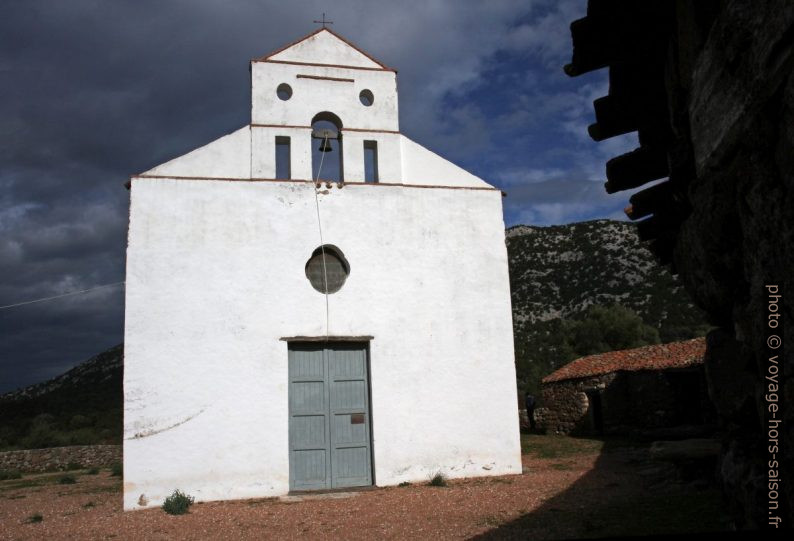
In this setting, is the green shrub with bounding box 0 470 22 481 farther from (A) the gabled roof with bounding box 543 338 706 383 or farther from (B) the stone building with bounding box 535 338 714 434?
(A) the gabled roof with bounding box 543 338 706 383

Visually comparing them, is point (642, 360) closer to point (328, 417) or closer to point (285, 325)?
point (328, 417)

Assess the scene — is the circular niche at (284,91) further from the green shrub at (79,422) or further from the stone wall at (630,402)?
the green shrub at (79,422)

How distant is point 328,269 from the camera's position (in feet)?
36.5

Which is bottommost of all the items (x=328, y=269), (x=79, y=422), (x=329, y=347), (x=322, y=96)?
(x=79, y=422)

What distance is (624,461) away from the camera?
12500mm

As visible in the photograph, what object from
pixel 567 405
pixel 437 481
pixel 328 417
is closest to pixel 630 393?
pixel 567 405

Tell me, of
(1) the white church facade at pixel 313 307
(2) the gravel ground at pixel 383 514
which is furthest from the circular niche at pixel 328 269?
(2) the gravel ground at pixel 383 514

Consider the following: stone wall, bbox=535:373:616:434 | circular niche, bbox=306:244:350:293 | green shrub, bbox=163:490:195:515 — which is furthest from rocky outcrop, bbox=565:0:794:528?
stone wall, bbox=535:373:616:434

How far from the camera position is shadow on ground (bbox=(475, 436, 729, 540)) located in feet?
22.0

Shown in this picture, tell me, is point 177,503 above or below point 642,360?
below

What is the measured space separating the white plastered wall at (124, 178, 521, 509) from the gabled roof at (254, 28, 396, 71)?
247cm

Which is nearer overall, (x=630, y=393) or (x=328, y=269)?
(x=328, y=269)

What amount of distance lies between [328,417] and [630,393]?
11641 millimetres

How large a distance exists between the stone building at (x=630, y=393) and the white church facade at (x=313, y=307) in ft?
28.1
